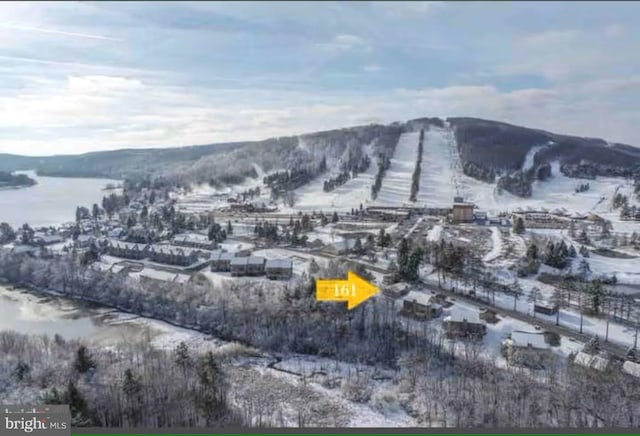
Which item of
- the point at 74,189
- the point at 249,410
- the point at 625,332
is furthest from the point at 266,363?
the point at 74,189

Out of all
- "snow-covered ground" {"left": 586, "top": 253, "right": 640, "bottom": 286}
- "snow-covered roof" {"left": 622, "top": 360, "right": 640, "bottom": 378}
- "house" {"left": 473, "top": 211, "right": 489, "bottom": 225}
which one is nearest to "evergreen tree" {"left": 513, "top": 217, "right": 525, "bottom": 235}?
A: "house" {"left": 473, "top": 211, "right": 489, "bottom": 225}

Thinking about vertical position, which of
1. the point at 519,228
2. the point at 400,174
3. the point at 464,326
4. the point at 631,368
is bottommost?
the point at 631,368

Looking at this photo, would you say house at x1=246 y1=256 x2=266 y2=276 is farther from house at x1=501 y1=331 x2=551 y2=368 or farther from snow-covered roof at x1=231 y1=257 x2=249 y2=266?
house at x1=501 y1=331 x2=551 y2=368

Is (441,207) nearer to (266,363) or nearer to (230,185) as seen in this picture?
(230,185)

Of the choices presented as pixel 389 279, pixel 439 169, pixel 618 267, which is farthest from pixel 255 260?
pixel 439 169

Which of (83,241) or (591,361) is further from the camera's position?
(83,241)

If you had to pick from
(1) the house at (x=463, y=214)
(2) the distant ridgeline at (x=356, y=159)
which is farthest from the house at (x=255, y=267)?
(2) the distant ridgeline at (x=356, y=159)

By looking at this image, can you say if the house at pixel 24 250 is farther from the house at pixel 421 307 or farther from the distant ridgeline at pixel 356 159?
the distant ridgeline at pixel 356 159

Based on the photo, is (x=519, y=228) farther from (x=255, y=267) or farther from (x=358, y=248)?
(x=255, y=267)
